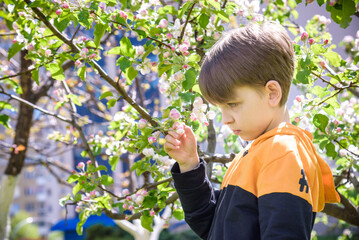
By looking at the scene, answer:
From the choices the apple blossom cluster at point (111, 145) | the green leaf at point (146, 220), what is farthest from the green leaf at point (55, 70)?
the green leaf at point (146, 220)

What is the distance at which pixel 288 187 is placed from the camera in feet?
2.86

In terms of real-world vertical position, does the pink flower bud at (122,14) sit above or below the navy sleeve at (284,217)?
above

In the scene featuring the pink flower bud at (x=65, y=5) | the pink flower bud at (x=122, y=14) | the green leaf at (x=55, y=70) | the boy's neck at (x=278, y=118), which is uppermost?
the pink flower bud at (x=65, y=5)

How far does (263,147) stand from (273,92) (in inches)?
6.3

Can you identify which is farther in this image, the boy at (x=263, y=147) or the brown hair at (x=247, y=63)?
the brown hair at (x=247, y=63)

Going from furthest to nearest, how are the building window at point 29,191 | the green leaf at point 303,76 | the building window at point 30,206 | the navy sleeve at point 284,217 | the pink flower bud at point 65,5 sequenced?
the building window at point 29,191 < the building window at point 30,206 < the pink flower bud at point 65,5 < the green leaf at point 303,76 < the navy sleeve at point 284,217

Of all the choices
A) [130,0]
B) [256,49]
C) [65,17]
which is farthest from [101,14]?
[256,49]

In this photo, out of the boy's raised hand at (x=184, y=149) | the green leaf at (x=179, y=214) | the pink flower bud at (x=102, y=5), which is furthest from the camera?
the green leaf at (x=179, y=214)

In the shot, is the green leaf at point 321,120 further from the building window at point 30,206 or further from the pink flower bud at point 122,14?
the building window at point 30,206

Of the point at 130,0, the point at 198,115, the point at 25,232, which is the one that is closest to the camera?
the point at 198,115

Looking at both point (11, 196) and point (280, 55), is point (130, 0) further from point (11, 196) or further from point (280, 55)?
point (11, 196)

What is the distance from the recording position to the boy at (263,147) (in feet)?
2.86

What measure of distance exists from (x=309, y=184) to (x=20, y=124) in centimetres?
382

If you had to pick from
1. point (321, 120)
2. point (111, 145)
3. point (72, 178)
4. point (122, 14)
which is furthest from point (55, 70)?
point (321, 120)
